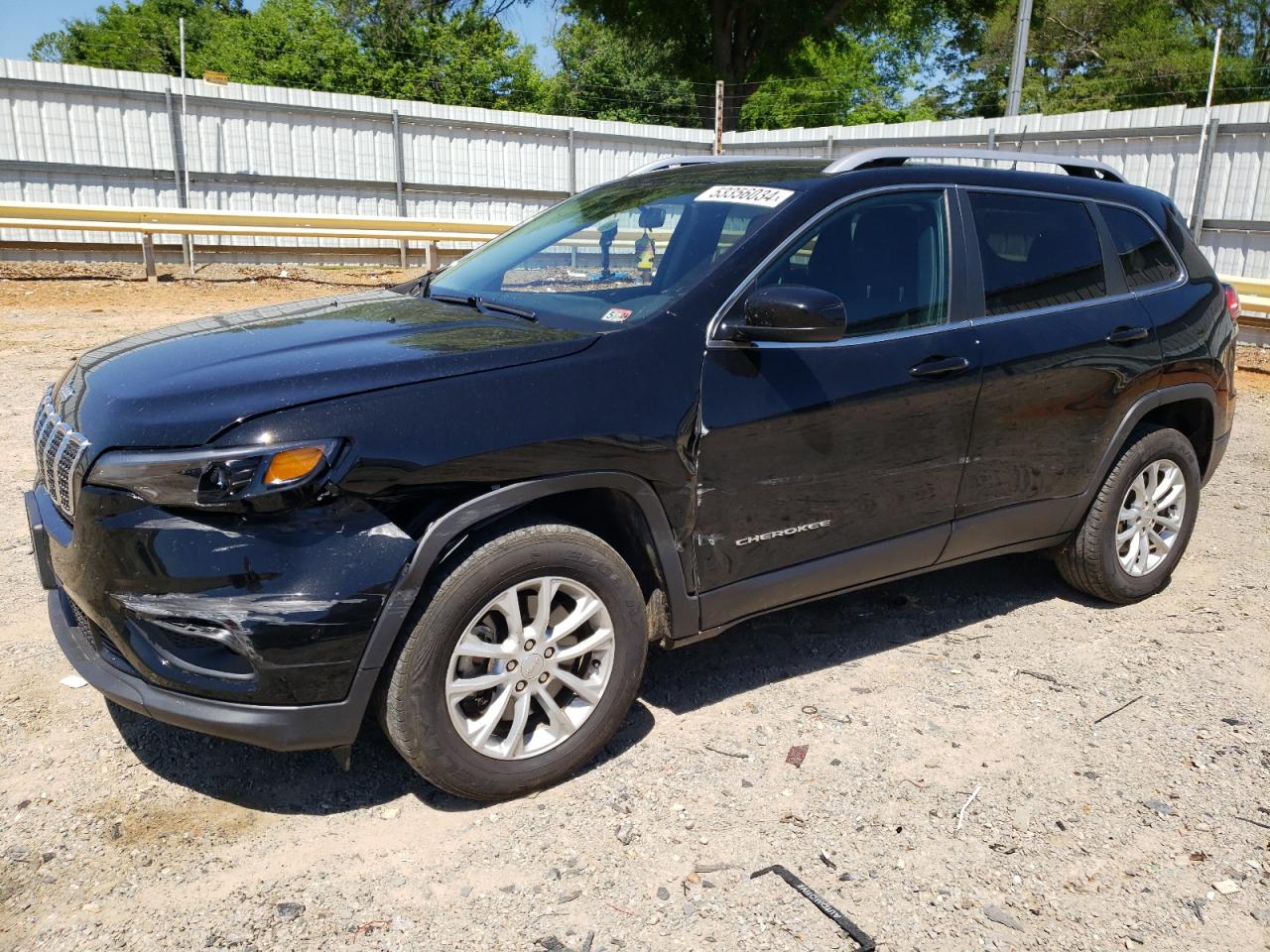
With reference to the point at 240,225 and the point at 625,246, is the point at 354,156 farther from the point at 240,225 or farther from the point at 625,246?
the point at 625,246

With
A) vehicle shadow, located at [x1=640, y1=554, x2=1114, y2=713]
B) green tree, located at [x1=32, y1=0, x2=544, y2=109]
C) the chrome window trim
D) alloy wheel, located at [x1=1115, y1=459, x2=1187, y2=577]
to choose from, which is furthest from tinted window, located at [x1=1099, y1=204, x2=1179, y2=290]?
green tree, located at [x1=32, y1=0, x2=544, y2=109]

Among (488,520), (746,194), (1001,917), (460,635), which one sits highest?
(746,194)

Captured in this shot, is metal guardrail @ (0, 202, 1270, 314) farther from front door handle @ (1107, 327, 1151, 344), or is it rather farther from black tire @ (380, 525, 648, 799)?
black tire @ (380, 525, 648, 799)

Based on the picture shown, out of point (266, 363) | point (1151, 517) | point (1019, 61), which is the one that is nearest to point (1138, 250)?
point (1151, 517)

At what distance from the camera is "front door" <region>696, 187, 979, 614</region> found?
11.1 ft

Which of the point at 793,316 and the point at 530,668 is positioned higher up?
the point at 793,316

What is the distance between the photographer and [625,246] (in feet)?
13.0

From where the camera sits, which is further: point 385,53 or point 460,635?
point 385,53

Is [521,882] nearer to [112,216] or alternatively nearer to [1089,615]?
[1089,615]

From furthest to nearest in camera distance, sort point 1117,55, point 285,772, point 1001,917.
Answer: point 1117,55
point 285,772
point 1001,917

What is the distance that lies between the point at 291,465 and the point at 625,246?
1.73 meters

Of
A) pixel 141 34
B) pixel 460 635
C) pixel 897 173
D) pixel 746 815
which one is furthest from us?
pixel 141 34

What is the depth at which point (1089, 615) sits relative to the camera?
15.5 ft

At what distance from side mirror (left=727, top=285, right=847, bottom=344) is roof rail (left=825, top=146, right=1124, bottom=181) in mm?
737
